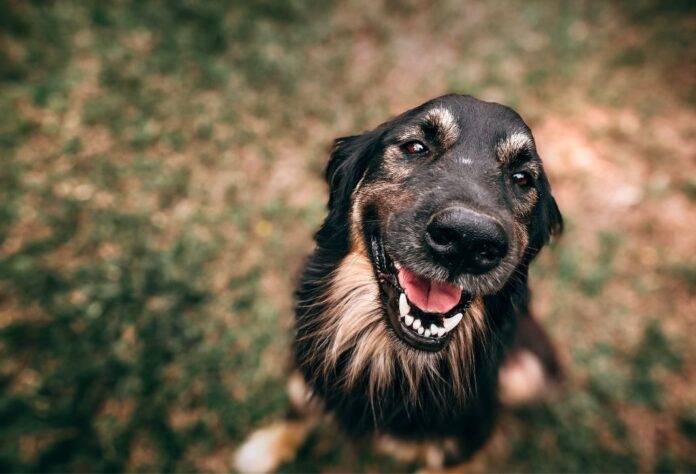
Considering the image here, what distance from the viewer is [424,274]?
178 centimetres

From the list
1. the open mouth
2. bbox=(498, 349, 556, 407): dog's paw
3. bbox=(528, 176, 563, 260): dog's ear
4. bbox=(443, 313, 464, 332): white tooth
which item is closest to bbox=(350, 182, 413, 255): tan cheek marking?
the open mouth

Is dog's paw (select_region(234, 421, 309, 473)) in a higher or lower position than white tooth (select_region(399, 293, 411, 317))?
lower

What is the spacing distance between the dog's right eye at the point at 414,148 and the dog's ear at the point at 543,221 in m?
0.71

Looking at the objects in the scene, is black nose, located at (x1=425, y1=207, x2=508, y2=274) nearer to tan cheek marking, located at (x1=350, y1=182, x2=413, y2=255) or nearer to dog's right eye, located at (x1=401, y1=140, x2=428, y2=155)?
tan cheek marking, located at (x1=350, y1=182, x2=413, y2=255)

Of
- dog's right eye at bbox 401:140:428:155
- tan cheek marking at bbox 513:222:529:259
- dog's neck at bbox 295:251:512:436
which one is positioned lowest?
dog's neck at bbox 295:251:512:436

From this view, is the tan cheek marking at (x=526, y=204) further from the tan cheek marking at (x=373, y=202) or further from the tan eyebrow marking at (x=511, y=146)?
the tan cheek marking at (x=373, y=202)

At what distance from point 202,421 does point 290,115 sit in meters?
3.09

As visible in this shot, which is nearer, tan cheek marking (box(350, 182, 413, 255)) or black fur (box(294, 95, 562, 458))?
tan cheek marking (box(350, 182, 413, 255))

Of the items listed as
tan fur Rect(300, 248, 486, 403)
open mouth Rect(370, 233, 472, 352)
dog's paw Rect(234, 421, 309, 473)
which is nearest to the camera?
open mouth Rect(370, 233, 472, 352)

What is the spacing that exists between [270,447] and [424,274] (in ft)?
6.80

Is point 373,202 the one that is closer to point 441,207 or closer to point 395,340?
point 441,207

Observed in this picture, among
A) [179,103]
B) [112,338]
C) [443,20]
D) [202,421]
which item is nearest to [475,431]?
[202,421]

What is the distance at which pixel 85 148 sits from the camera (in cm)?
393

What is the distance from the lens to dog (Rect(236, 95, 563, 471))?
70.3 inches
